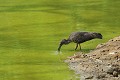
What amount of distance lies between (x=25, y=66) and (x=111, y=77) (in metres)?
3.21

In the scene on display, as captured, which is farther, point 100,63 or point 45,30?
point 45,30

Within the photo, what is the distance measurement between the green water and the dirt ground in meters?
0.32

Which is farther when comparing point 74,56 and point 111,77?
point 74,56

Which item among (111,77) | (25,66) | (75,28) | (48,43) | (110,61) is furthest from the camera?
(75,28)

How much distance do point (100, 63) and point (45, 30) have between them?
26.7 ft

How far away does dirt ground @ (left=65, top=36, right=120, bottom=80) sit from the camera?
36.5ft

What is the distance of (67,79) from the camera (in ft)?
37.6

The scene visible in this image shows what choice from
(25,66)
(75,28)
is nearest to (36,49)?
(25,66)

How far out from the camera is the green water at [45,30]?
42.1 feet

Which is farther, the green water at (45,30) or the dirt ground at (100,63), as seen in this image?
the green water at (45,30)

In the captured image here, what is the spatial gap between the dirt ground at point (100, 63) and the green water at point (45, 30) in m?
0.32

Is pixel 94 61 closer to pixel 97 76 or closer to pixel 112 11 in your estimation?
pixel 97 76

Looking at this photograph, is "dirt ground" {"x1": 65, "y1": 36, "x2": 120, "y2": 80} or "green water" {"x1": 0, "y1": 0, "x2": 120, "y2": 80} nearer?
"dirt ground" {"x1": 65, "y1": 36, "x2": 120, "y2": 80}

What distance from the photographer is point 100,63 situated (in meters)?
12.3
